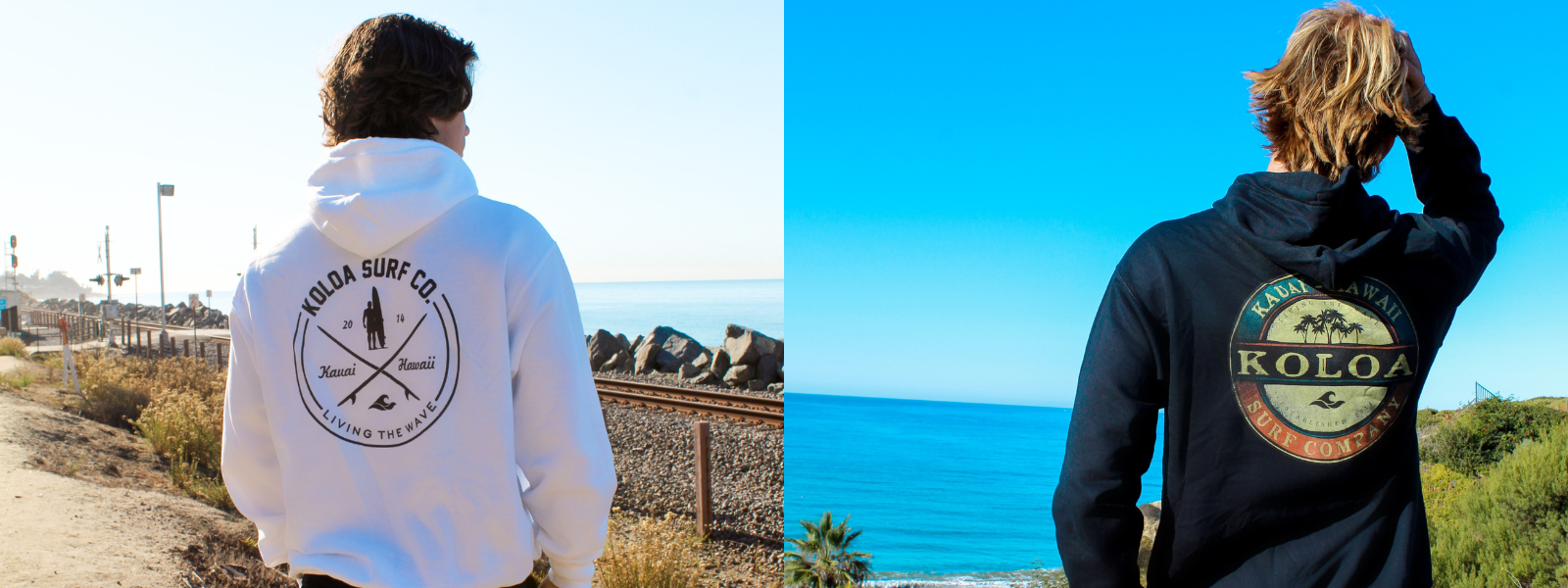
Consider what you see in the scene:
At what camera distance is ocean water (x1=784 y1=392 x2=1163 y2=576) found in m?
40.0

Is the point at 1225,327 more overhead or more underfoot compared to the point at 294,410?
more overhead

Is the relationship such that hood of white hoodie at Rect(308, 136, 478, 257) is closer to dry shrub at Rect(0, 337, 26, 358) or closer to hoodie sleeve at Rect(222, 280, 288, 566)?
hoodie sleeve at Rect(222, 280, 288, 566)

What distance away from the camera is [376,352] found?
4.89 ft

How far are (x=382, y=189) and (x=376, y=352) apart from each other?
0.29m

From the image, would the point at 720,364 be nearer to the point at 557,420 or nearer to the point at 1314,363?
the point at 557,420

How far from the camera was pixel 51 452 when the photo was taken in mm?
7852

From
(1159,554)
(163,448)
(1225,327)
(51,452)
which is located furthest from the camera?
(163,448)

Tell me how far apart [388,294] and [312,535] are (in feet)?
1.52

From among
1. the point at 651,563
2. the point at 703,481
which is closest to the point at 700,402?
the point at 703,481

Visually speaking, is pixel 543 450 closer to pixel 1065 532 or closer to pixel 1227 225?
pixel 1065 532

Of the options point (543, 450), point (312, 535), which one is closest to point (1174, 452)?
point (543, 450)

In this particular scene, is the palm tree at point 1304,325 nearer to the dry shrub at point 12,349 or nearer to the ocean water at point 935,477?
the ocean water at point 935,477

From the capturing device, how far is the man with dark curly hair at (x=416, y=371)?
4.76 ft

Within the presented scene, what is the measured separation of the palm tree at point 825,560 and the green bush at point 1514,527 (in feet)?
15.2
